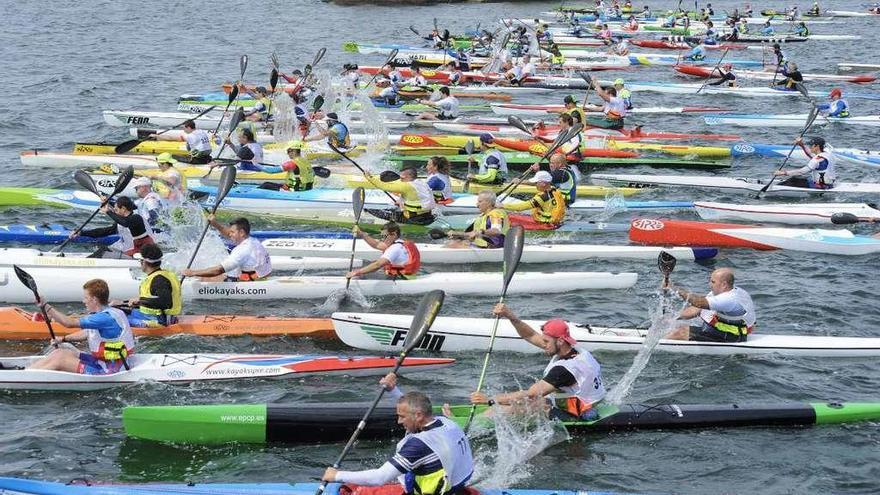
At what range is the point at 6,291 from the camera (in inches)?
509

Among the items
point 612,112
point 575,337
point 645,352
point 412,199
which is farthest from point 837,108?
point 575,337

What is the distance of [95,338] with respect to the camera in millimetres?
9812

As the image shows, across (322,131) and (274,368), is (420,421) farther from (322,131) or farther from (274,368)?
(322,131)

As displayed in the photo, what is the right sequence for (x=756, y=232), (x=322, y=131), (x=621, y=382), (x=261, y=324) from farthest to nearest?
(x=322, y=131) < (x=756, y=232) < (x=261, y=324) < (x=621, y=382)

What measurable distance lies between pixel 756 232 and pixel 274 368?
29.1 ft

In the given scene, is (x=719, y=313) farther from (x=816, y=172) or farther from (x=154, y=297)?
(x=816, y=172)

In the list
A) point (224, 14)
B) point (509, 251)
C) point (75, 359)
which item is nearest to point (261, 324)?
point (75, 359)

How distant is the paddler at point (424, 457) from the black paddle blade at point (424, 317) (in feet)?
4.32

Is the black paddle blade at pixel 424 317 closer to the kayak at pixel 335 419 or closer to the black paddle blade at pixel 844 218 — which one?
the kayak at pixel 335 419

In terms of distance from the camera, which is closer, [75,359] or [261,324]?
[75,359]

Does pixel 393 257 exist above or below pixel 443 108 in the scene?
above

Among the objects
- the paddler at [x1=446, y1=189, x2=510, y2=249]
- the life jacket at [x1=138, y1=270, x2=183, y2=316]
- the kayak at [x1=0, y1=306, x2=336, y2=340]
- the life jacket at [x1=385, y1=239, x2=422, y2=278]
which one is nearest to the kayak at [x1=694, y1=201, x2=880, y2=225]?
the paddler at [x1=446, y1=189, x2=510, y2=249]

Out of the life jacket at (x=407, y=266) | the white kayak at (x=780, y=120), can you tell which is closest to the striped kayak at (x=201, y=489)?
the life jacket at (x=407, y=266)

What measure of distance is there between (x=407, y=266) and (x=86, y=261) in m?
4.54
